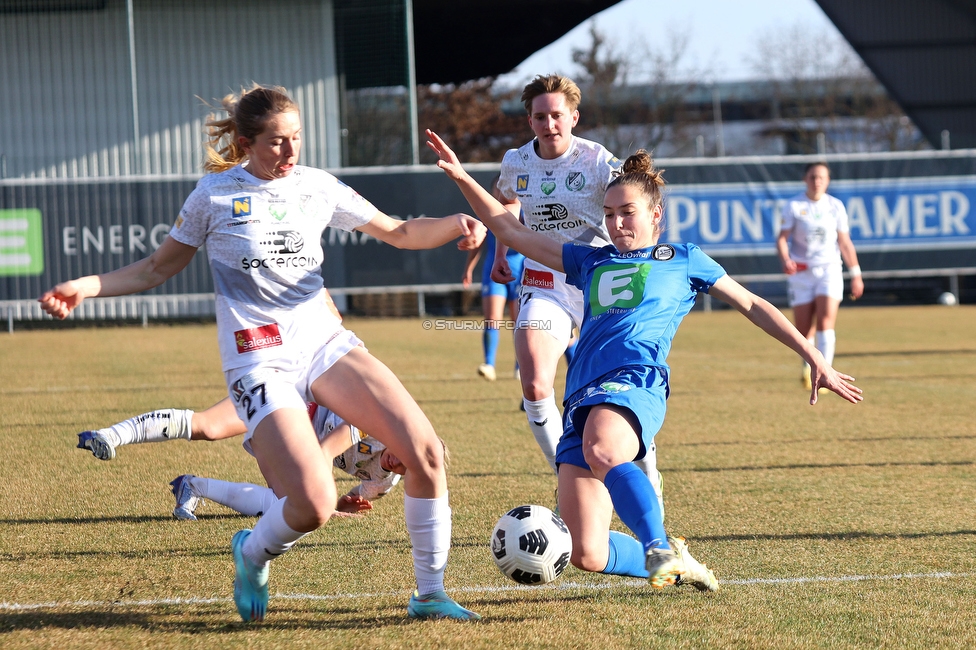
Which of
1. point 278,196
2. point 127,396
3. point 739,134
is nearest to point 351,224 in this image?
point 278,196

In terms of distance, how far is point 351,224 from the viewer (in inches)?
159

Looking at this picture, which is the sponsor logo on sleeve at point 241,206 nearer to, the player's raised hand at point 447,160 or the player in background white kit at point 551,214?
the player's raised hand at point 447,160

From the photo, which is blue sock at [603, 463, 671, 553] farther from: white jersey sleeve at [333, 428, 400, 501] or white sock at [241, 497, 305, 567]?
white jersey sleeve at [333, 428, 400, 501]

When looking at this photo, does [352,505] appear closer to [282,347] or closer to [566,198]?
[282,347]

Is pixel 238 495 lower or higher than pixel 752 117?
lower

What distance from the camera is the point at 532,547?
3518 millimetres

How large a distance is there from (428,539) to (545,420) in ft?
5.89

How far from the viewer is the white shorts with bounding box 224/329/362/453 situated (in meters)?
3.55

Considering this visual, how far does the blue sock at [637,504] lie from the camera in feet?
11.0

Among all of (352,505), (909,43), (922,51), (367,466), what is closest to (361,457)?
(367,466)

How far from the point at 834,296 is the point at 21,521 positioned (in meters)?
7.60

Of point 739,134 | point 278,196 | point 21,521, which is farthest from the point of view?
point 739,134

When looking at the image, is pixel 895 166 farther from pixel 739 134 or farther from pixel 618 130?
pixel 739 134

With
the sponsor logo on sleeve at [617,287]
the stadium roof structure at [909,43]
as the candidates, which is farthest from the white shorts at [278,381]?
the stadium roof structure at [909,43]
